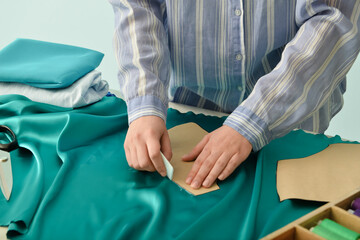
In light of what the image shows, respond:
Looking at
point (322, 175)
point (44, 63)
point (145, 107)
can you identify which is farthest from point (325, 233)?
point (44, 63)

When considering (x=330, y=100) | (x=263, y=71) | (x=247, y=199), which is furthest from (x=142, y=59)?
(x=330, y=100)

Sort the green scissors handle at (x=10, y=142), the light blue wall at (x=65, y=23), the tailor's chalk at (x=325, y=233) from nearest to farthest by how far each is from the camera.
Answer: the tailor's chalk at (x=325, y=233), the green scissors handle at (x=10, y=142), the light blue wall at (x=65, y=23)

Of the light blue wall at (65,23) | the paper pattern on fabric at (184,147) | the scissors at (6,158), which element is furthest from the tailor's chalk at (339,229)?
the light blue wall at (65,23)

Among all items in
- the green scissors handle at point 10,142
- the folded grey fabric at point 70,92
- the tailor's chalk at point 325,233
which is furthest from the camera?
the folded grey fabric at point 70,92

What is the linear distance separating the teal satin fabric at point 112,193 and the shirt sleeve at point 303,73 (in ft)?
0.25

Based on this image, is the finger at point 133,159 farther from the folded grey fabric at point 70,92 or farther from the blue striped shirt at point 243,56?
the folded grey fabric at point 70,92

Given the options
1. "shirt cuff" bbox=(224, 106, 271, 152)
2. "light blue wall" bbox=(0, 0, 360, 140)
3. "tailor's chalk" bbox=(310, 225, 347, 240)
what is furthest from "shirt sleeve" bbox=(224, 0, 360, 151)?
"light blue wall" bbox=(0, 0, 360, 140)

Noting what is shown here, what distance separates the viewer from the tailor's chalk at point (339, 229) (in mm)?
691

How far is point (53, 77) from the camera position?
126cm

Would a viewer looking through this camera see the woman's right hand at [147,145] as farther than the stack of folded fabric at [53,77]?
No

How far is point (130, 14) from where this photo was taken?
1.21 m

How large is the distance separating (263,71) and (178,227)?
0.61 m

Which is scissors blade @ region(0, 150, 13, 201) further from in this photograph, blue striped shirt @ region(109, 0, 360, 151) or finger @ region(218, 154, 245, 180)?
finger @ region(218, 154, 245, 180)

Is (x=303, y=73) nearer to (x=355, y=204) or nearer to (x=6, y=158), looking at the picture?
(x=355, y=204)
